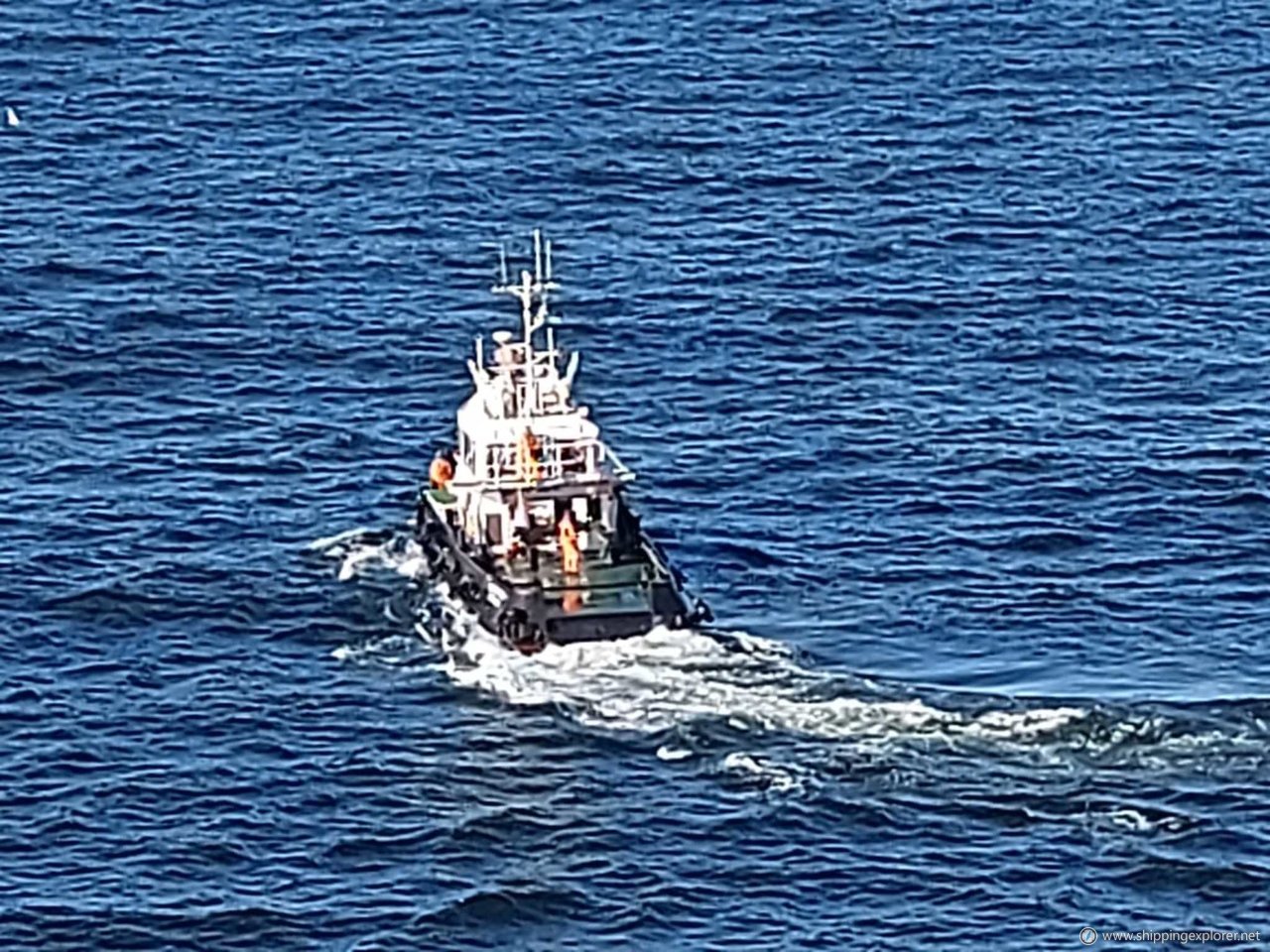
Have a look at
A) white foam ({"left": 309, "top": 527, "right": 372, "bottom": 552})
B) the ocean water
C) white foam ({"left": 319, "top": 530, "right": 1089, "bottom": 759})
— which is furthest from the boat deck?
white foam ({"left": 309, "top": 527, "right": 372, "bottom": 552})

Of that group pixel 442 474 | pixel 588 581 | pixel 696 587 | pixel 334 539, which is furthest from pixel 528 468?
pixel 334 539

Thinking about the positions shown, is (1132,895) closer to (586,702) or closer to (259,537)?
(586,702)

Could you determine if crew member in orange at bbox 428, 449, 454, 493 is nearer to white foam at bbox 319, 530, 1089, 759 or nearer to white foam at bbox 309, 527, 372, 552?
white foam at bbox 309, 527, 372, 552

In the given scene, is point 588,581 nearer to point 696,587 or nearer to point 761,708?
point 696,587

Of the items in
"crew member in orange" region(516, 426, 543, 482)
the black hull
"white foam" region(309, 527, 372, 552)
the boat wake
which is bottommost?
the boat wake

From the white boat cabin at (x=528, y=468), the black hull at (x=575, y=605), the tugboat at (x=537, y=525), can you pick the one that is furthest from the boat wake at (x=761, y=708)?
the white boat cabin at (x=528, y=468)

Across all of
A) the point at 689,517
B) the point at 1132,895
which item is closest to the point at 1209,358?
the point at 689,517

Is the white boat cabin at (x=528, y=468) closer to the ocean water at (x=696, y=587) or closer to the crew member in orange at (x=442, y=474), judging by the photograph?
the crew member in orange at (x=442, y=474)
